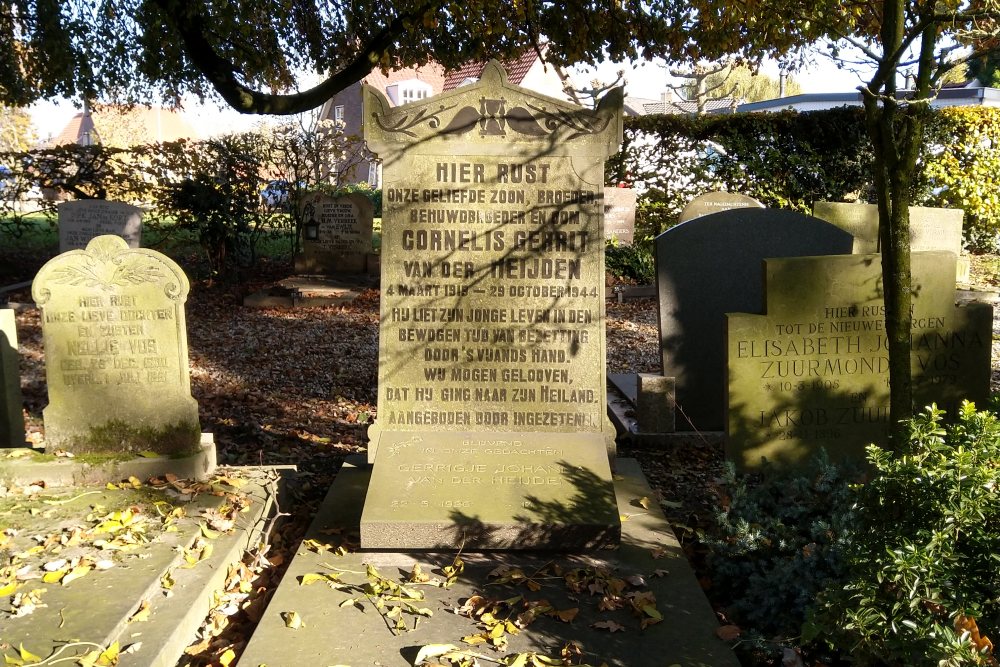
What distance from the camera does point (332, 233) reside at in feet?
47.4

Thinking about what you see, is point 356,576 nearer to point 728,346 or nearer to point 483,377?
point 483,377

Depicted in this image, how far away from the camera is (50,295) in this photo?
5.17m

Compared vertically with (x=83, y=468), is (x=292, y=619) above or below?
below

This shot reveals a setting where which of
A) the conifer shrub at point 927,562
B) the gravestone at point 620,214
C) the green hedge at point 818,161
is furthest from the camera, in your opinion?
the green hedge at point 818,161

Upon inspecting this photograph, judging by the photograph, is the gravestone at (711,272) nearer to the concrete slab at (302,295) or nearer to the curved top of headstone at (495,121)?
the curved top of headstone at (495,121)

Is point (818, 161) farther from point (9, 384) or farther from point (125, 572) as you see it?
point (125, 572)

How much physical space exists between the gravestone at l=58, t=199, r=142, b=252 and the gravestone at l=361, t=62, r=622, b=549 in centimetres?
885

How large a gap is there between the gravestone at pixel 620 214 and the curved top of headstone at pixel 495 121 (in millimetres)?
9277

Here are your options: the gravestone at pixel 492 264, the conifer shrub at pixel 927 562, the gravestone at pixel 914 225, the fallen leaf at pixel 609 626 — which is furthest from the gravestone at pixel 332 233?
the conifer shrub at pixel 927 562

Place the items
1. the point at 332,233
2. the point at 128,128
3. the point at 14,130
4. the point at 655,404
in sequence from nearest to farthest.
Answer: the point at 655,404 < the point at 332,233 < the point at 14,130 < the point at 128,128

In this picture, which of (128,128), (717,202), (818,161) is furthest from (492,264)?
(128,128)

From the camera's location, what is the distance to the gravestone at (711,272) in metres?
6.46

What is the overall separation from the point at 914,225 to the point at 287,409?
7.76m

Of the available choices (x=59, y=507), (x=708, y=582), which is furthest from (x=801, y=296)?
(x=59, y=507)
